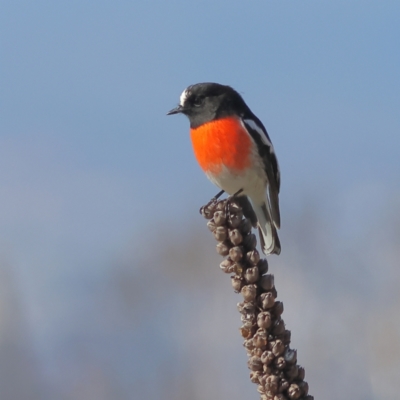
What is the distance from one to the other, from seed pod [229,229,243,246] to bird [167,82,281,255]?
162 cm

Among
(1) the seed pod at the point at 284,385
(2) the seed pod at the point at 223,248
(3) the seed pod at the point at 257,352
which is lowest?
(1) the seed pod at the point at 284,385

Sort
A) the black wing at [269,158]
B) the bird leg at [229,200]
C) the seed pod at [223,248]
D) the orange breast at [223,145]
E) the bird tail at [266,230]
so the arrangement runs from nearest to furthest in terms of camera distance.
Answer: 1. the seed pod at [223,248]
2. the bird leg at [229,200]
3. the orange breast at [223,145]
4. the black wing at [269,158]
5. the bird tail at [266,230]

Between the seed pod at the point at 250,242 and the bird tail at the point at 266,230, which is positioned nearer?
the seed pod at the point at 250,242

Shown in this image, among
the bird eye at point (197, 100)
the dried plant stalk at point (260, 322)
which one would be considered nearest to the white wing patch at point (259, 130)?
the bird eye at point (197, 100)

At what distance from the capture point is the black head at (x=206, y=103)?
3.86m

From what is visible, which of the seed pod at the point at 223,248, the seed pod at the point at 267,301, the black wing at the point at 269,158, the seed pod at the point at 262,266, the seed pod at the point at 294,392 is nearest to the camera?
the seed pod at the point at 294,392

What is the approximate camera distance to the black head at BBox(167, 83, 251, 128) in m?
3.86

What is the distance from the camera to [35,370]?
4.06 metres

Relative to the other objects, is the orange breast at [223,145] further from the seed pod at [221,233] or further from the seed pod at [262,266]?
the seed pod at [262,266]

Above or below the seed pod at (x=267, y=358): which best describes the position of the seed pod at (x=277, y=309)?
above

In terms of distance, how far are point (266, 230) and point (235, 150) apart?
539 mm

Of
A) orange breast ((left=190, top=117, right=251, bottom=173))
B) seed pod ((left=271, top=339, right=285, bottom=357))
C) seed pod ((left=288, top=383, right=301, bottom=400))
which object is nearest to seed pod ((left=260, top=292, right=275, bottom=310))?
seed pod ((left=271, top=339, right=285, bottom=357))

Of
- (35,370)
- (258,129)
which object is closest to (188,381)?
(35,370)

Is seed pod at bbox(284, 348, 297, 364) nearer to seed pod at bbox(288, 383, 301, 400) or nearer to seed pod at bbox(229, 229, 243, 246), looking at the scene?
seed pod at bbox(288, 383, 301, 400)
